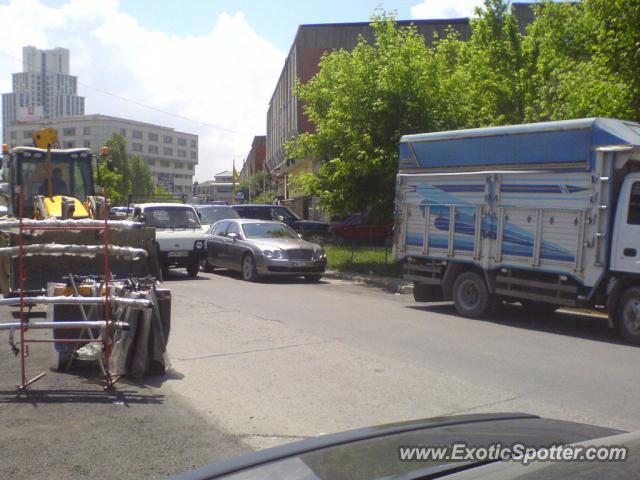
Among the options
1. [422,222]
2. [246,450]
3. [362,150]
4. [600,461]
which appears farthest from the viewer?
[362,150]

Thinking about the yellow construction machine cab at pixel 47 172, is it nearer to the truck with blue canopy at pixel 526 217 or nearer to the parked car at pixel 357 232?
the truck with blue canopy at pixel 526 217

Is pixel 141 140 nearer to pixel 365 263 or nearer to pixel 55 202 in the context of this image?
pixel 365 263

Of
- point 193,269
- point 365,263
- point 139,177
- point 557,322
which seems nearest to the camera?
point 557,322

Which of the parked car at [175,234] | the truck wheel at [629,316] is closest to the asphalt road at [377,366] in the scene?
the truck wheel at [629,316]

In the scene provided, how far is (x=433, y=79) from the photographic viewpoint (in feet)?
63.5

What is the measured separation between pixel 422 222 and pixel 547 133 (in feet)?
10.5

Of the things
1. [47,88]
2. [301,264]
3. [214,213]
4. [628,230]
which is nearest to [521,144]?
A: [628,230]

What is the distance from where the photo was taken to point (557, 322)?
12758mm

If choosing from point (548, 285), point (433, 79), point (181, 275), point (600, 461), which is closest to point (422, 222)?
point (548, 285)

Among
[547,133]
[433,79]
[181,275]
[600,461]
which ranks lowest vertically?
[181,275]

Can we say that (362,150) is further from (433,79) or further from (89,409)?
(89,409)

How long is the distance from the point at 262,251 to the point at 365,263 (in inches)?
170

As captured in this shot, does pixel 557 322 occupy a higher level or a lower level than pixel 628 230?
lower

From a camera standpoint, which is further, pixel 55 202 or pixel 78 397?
pixel 55 202
